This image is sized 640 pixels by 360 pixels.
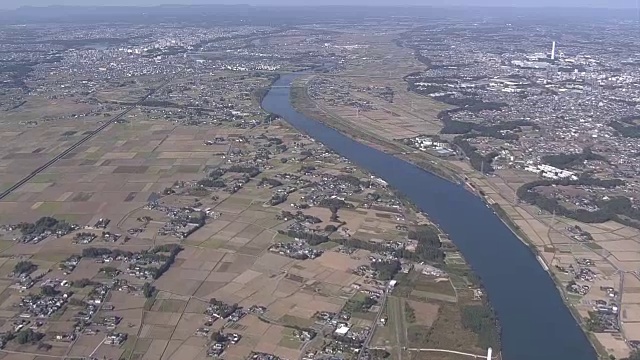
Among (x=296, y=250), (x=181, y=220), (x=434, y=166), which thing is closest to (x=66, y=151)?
(x=181, y=220)

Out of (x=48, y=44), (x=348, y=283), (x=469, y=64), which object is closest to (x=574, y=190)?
(x=348, y=283)

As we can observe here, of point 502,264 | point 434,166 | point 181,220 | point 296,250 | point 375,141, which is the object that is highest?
point 181,220

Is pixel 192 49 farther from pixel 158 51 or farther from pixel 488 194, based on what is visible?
pixel 488 194

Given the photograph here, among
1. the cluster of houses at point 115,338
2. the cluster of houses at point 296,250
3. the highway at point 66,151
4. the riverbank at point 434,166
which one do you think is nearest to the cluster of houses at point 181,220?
the cluster of houses at point 296,250

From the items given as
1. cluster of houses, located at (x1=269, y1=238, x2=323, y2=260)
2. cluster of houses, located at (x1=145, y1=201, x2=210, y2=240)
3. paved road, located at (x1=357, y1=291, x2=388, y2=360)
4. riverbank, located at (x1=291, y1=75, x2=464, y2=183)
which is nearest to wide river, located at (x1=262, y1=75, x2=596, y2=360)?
riverbank, located at (x1=291, y1=75, x2=464, y2=183)

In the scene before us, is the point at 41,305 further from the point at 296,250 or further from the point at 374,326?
the point at 374,326

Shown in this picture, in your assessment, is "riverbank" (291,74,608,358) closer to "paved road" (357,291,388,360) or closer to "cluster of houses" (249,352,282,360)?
"paved road" (357,291,388,360)
